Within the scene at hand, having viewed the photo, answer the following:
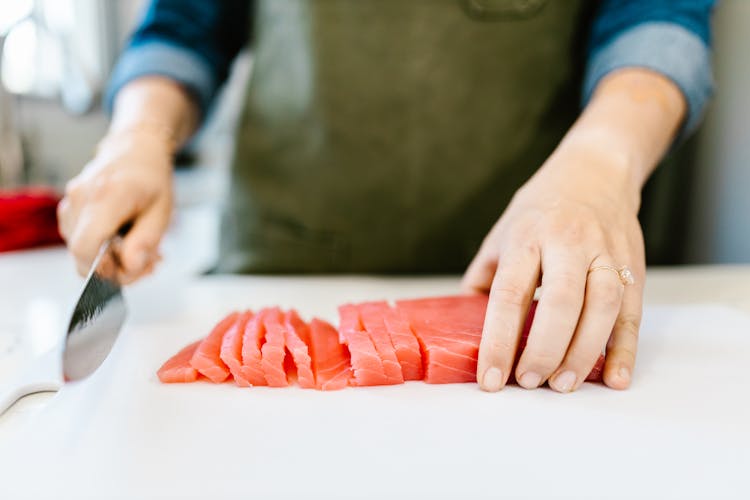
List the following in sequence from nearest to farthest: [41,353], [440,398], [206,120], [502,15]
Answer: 1. [440,398]
2. [41,353]
3. [502,15]
4. [206,120]

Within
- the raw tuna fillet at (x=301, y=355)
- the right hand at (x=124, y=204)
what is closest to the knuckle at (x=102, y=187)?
the right hand at (x=124, y=204)

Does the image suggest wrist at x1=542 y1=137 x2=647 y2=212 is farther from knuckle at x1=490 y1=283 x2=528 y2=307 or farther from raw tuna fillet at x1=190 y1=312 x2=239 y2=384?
raw tuna fillet at x1=190 y1=312 x2=239 y2=384

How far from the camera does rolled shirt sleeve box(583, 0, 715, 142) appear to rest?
1.36 metres

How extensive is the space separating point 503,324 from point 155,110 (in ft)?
3.72

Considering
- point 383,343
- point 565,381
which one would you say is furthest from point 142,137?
point 565,381

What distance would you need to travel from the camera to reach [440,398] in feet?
3.13

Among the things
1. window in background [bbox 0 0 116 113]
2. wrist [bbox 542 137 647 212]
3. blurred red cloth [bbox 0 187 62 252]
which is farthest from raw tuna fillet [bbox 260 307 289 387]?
window in background [bbox 0 0 116 113]

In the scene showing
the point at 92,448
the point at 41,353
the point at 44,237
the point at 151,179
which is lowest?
the point at 44,237

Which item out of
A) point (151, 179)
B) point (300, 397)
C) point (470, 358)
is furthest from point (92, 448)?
point (151, 179)

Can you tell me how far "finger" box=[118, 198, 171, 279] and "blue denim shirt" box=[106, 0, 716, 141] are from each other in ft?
1.56

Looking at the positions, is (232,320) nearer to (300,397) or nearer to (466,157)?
(300,397)

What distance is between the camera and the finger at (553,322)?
3.05ft

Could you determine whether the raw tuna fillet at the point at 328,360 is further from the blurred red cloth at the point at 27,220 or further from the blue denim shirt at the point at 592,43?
the blurred red cloth at the point at 27,220

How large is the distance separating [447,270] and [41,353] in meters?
1.07
